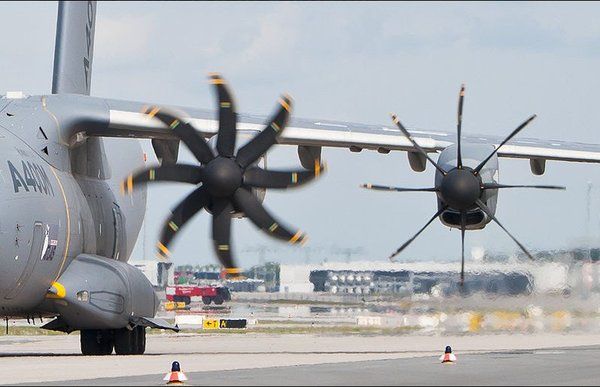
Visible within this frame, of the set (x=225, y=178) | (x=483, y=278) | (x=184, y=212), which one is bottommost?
(x=483, y=278)

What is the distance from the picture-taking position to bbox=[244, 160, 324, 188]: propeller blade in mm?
23422

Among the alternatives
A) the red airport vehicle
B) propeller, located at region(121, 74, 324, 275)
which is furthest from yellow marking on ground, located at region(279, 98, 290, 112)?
the red airport vehicle

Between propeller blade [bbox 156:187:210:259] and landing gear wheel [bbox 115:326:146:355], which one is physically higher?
propeller blade [bbox 156:187:210:259]

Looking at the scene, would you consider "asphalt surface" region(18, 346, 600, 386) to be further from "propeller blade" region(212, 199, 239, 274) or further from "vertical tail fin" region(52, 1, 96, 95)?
"vertical tail fin" region(52, 1, 96, 95)

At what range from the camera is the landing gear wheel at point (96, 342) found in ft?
85.0

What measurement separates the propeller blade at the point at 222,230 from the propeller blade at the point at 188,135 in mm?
841

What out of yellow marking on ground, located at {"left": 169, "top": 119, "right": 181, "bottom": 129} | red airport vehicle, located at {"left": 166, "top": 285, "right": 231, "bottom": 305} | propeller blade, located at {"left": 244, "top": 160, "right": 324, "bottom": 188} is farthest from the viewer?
red airport vehicle, located at {"left": 166, "top": 285, "right": 231, "bottom": 305}

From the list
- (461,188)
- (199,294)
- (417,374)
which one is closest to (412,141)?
(461,188)

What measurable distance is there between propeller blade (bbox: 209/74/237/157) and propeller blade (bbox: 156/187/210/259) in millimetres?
843

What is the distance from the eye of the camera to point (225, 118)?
925 inches

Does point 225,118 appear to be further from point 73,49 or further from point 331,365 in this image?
point 73,49

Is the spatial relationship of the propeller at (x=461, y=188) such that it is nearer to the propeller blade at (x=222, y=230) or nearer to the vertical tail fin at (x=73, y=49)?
the propeller blade at (x=222, y=230)

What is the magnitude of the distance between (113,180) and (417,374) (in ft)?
36.8

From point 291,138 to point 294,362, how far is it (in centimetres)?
571
